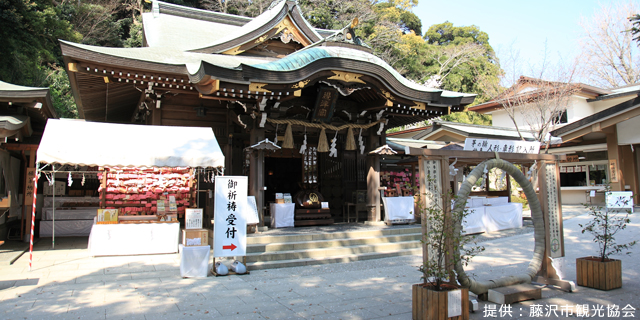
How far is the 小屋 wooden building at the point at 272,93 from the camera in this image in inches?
339

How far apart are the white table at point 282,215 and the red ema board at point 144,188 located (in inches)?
88.5

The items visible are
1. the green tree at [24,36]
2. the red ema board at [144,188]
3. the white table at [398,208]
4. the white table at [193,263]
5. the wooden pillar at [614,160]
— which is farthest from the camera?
the wooden pillar at [614,160]

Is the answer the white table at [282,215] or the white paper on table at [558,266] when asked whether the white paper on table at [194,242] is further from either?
the white paper on table at [558,266]

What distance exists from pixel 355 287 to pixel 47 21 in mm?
19823

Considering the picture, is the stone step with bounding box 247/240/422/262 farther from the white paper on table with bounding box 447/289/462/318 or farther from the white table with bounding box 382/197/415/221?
the white paper on table with bounding box 447/289/462/318

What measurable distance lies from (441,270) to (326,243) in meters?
4.47

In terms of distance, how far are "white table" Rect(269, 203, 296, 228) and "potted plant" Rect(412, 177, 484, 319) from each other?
5.74 metres

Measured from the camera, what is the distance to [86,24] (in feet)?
80.5

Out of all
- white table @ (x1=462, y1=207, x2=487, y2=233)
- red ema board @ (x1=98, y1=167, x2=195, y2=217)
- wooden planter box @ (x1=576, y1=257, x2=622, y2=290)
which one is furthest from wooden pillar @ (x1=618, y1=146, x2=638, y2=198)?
red ema board @ (x1=98, y1=167, x2=195, y2=217)

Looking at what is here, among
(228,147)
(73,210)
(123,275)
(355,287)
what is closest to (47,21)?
(73,210)

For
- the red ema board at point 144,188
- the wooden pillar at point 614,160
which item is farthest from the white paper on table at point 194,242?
the wooden pillar at point 614,160

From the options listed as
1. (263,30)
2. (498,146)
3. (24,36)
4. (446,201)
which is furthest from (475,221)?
(24,36)

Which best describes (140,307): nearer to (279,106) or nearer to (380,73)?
(279,106)

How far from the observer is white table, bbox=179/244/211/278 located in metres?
6.51
